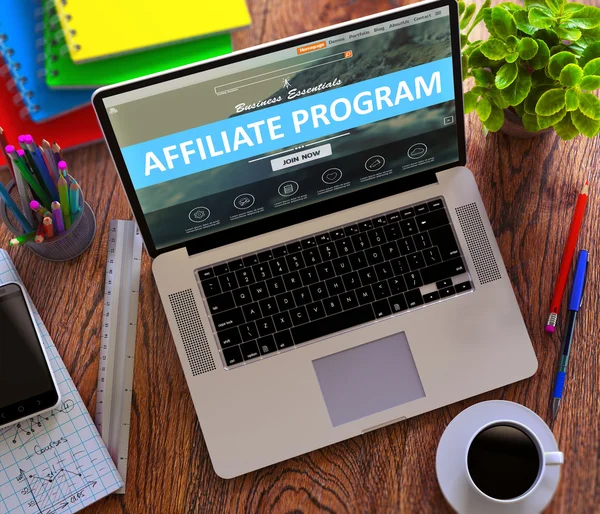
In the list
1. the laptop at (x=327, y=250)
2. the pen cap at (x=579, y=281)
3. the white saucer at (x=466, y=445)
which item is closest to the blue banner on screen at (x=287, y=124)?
the laptop at (x=327, y=250)

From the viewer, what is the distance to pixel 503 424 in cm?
81

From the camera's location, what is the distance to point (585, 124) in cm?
87

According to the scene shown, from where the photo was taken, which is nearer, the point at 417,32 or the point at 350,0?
the point at 417,32

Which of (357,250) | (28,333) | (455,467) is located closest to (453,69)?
(357,250)

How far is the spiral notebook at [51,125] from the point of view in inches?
42.0

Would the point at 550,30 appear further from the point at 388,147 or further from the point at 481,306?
the point at 481,306

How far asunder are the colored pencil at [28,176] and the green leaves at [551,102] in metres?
0.71

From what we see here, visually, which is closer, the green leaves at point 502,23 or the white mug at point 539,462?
the white mug at point 539,462

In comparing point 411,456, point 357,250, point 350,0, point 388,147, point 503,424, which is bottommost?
point 411,456

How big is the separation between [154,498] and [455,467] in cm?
43

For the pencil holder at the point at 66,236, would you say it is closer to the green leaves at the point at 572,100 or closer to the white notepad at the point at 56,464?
the white notepad at the point at 56,464

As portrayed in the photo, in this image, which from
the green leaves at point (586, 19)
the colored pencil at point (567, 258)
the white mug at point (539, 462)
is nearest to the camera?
the white mug at point (539, 462)

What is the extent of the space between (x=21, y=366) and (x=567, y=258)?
2.74 feet

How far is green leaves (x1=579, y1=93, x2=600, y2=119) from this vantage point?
85 centimetres
